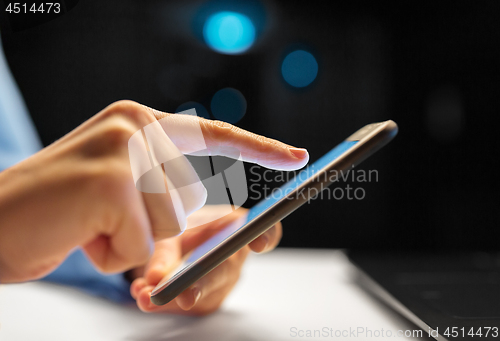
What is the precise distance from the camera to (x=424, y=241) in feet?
2.95

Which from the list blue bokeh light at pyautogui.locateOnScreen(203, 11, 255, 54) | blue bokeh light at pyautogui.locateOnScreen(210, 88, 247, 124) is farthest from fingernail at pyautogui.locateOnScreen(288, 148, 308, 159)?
blue bokeh light at pyautogui.locateOnScreen(203, 11, 255, 54)

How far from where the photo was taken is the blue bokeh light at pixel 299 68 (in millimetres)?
826

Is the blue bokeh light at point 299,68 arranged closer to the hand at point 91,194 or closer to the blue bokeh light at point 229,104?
the blue bokeh light at point 229,104

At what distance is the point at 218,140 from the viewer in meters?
0.25

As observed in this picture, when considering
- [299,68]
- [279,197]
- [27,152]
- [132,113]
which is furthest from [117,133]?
[299,68]

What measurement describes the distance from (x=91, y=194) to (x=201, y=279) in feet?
0.43

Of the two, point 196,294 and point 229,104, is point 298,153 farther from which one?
point 229,104

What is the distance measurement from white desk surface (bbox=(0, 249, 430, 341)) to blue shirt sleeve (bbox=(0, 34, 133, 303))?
31 millimetres

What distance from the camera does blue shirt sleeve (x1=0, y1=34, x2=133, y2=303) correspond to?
0.44 m

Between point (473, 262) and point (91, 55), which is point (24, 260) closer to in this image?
point (91, 55)

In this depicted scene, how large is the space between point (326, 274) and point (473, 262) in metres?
0.26

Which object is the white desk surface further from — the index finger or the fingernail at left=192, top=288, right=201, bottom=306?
the index finger

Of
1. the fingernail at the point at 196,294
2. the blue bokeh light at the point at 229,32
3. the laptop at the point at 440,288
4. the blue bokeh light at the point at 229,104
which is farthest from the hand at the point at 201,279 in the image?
the blue bokeh light at the point at 229,32

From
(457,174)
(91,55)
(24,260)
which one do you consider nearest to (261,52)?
(91,55)
